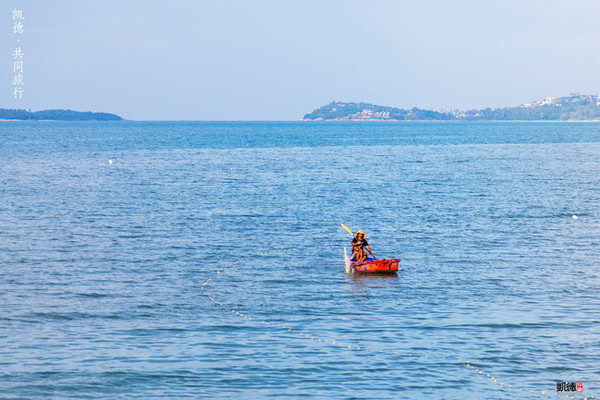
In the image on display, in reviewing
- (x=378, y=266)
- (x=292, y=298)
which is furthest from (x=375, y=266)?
(x=292, y=298)

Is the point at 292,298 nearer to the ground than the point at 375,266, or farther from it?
nearer to the ground

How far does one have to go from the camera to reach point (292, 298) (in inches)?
1250

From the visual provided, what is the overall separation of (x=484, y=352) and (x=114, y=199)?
49.3 meters

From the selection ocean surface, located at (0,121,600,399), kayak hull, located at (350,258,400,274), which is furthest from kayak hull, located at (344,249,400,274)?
ocean surface, located at (0,121,600,399)

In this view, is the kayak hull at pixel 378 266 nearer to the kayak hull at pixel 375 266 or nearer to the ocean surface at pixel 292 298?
the kayak hull at pixel 375 266

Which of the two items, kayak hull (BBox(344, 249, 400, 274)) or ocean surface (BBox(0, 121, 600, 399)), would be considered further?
kayak hull (BBox(344, 249, 400, 274))

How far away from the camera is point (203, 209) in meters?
62.0

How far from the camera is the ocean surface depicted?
73.6 ft

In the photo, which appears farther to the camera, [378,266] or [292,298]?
[378,266]

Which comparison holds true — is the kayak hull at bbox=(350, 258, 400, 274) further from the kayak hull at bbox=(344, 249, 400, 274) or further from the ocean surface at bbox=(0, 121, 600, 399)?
the ocean surface at bbox=(0, 121, 600, 399)

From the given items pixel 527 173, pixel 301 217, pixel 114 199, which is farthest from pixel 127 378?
pixel 527 173

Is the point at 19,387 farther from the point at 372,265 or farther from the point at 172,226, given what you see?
the point at 172,226

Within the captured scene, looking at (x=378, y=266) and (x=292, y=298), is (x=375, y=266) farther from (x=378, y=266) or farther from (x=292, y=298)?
(x=292, y=298)

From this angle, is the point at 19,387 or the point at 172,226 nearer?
the point at 19,387
